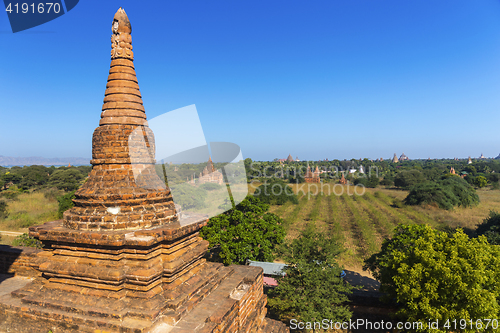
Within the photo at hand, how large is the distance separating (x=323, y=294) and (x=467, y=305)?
4.47 m

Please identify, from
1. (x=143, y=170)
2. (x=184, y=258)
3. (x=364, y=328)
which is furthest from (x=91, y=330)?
(x=364, y=328)

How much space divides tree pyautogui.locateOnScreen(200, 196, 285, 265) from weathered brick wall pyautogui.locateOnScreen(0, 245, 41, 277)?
722cm

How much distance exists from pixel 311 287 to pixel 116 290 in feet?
25.6

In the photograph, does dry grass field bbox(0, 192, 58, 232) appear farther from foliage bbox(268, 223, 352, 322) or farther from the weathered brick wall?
foliage bbox(268, 223, 352, 322)

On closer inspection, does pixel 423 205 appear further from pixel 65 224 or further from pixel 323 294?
pixel 65 224

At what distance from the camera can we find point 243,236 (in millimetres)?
14469

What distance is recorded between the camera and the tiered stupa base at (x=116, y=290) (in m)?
4.86

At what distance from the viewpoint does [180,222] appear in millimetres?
6500

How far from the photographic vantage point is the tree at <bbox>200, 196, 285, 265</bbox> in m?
14.1

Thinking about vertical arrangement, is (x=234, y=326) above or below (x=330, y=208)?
above
